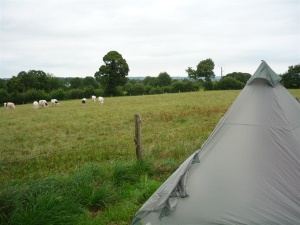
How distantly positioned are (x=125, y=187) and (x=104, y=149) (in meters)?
3.67

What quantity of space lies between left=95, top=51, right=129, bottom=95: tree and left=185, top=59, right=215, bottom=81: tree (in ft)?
111

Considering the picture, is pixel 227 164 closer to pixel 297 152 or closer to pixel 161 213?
pixel 297 152

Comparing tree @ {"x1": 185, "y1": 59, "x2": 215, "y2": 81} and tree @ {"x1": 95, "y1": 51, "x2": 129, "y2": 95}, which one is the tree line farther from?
tree @ {"x1": 185, "y1": 59, "x2": 215, "y2": 81}

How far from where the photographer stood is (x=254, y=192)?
3.94 meters

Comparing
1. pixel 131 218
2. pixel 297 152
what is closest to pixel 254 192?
pixel 297 152

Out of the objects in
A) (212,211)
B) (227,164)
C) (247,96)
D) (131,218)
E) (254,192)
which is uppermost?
(247,96)

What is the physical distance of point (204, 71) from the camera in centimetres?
8700

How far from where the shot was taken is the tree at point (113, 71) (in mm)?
60219

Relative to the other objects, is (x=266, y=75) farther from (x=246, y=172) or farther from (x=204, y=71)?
(x=204, y=71)

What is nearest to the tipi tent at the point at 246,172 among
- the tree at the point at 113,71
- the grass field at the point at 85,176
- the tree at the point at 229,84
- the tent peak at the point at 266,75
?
Result: the tent peak at the point at 266,75

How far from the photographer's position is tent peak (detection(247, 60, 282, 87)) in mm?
4486

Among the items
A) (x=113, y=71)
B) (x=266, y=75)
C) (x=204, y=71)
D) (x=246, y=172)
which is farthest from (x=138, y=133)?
(x=204, y=71)

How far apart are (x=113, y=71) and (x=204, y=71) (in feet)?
125

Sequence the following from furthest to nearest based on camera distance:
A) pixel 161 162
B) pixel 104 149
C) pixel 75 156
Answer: pixel 104 149
pixel 75 156
pixel 161 162
